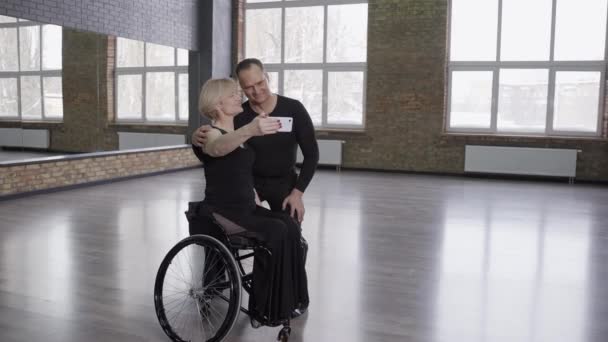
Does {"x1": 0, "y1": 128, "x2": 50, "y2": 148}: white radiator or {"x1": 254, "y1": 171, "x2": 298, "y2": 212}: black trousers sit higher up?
{"x1": 0, "y1": 128, "x2": 50, "y2": 148}: white radiator

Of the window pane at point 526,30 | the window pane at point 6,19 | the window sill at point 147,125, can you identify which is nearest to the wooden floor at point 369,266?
the window pane at point 6,19

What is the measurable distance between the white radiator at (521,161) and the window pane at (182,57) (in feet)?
16.3

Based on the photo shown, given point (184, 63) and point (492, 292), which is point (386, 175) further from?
point (492, 292)

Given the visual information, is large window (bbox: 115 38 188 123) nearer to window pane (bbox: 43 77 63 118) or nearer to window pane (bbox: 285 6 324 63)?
window pane (bbox: 43 77 63 118)

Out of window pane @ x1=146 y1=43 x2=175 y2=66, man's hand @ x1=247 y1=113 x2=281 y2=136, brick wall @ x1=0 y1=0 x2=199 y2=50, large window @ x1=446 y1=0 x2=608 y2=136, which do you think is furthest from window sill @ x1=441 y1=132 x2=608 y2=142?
man's hand @ x1=247 y1=113 x2=281 y2=136

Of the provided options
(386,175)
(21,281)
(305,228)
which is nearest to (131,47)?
(386,175)

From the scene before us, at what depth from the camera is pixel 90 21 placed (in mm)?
7453

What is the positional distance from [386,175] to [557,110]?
2921 millimetres

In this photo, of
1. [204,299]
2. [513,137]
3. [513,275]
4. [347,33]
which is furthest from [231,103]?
[347,33]

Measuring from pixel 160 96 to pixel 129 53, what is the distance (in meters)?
1.21

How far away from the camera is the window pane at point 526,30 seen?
9.20 meters

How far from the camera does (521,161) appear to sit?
358 inches

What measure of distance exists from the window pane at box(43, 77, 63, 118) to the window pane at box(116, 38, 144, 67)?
1.29 meters

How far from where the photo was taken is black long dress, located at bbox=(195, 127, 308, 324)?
2.52 meters
